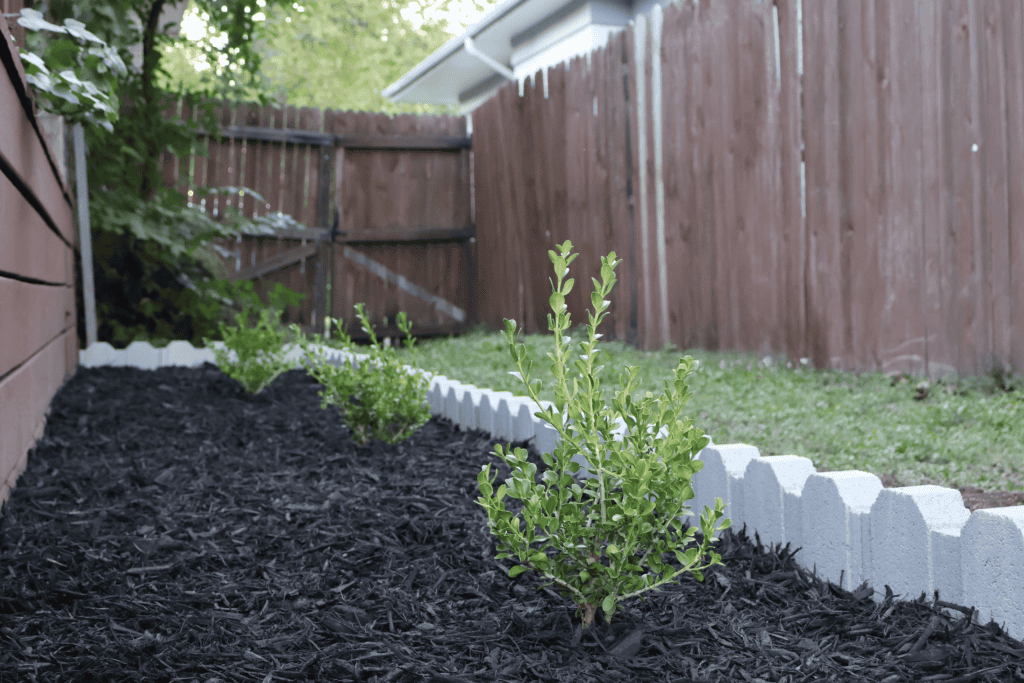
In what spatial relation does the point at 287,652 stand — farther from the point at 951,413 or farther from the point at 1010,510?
the point at 951,413

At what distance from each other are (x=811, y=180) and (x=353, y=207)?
17.6ft

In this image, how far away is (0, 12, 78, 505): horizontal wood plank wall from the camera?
7.45 ft

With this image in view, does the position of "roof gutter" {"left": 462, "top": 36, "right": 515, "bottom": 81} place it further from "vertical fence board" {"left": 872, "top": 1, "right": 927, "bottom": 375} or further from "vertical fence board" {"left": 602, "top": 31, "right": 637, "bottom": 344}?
"vertical fence board" {"left": 872, "top": 1, "right": 927, "bottom": 375}

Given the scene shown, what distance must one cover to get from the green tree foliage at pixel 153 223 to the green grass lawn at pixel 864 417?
8.26 feet

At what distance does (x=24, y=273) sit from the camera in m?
2.76

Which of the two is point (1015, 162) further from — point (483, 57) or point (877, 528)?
point (483, 57)

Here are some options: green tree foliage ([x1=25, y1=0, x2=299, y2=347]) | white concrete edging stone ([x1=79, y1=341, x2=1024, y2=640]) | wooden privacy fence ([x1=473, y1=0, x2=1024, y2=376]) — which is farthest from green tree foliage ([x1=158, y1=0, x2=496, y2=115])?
white concrete edging stone ([x1=79, y1=341, x2=1024, y2=640])

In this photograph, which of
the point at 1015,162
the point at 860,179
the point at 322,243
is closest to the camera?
the point at 1015,162

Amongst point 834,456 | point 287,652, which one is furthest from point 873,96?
point 287,652

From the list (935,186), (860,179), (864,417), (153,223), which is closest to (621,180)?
(860,179)

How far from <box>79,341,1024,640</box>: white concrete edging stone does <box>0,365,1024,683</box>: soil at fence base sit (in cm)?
5

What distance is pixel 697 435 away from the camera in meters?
1.50

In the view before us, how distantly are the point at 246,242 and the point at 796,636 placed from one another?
23.8 feet

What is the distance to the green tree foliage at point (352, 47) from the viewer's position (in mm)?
15758
